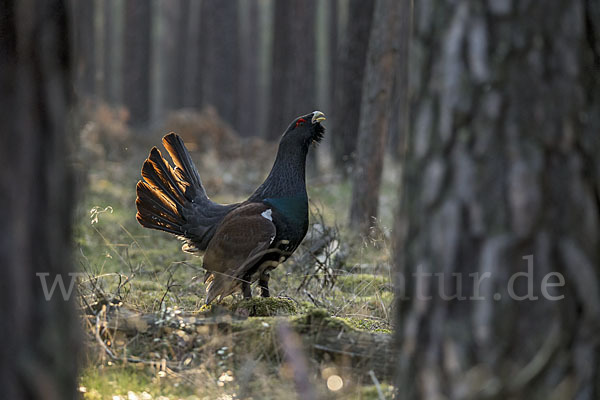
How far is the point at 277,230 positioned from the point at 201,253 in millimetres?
1038

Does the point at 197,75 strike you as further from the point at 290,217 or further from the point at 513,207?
the point at 513,207

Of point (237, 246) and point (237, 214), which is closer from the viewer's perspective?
point (237, 246)

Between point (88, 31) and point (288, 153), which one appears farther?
point (88, 31)

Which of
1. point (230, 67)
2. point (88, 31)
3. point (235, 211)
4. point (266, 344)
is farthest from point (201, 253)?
point (230, 67)

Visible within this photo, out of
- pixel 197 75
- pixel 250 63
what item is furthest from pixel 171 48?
pixel 197 75

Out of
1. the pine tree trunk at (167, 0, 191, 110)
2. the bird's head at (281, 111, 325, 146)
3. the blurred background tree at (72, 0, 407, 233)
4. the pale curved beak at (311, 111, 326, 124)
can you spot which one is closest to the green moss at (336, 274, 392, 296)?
the bird's head at (281, 111, 325, 146)

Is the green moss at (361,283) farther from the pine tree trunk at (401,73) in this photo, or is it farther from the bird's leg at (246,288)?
the pine tree trunk at (401,73)

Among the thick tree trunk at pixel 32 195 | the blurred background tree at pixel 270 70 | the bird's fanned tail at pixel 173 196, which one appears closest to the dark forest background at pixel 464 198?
the thick tree trunk at pixel 32 195

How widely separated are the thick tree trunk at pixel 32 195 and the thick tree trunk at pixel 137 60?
17316mm

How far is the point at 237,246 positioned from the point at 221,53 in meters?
18.2

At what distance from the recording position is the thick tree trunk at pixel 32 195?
68.8 inches

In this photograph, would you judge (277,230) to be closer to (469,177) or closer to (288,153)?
(288,153)

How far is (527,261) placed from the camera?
1.91 m

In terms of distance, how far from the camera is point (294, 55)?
14.5 m
